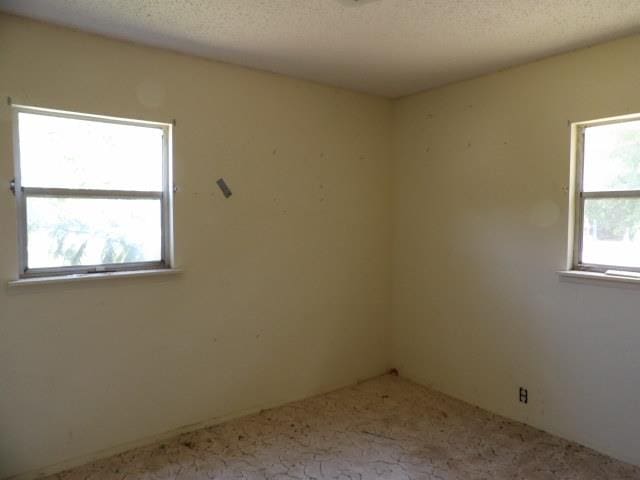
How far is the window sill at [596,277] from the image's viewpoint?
2.49 m

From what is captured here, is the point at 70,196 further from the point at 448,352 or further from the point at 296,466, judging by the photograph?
the point at 448,352

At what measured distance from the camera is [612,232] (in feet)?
8.63

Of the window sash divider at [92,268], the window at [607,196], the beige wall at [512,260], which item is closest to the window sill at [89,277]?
the window sash divider at [92,268]

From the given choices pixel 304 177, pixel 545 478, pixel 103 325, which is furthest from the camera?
pixel 304 177

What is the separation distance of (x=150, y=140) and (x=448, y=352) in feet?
8.87

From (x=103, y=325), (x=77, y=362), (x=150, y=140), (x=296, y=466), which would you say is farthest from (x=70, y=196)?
(x=296, y=466)

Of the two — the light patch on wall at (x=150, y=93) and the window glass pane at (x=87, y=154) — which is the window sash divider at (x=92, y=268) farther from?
the light patch on wall at (x=150, y=93)

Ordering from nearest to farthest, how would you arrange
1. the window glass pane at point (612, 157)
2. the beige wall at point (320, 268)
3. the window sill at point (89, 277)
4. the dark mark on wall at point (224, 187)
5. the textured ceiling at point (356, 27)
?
the textured ceiling at point (356, 27), the window sill at point (89, 277), the beige wall at point (320, 268), the window glass pane at point (612, 157), the dark mark on wall at point (224, 187)

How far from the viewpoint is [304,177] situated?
334 centimetres

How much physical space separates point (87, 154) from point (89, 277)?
70 centimetres

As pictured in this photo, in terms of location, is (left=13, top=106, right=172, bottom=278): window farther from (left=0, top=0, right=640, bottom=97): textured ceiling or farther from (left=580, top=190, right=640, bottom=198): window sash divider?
(left=580, top=190, right=640, bottom=198): window sash divider

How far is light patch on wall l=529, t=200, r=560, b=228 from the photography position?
9.27ft

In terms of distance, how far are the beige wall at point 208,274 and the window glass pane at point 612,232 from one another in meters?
1.60

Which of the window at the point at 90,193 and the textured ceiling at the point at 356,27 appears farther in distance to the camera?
the window at the point at 90,193
